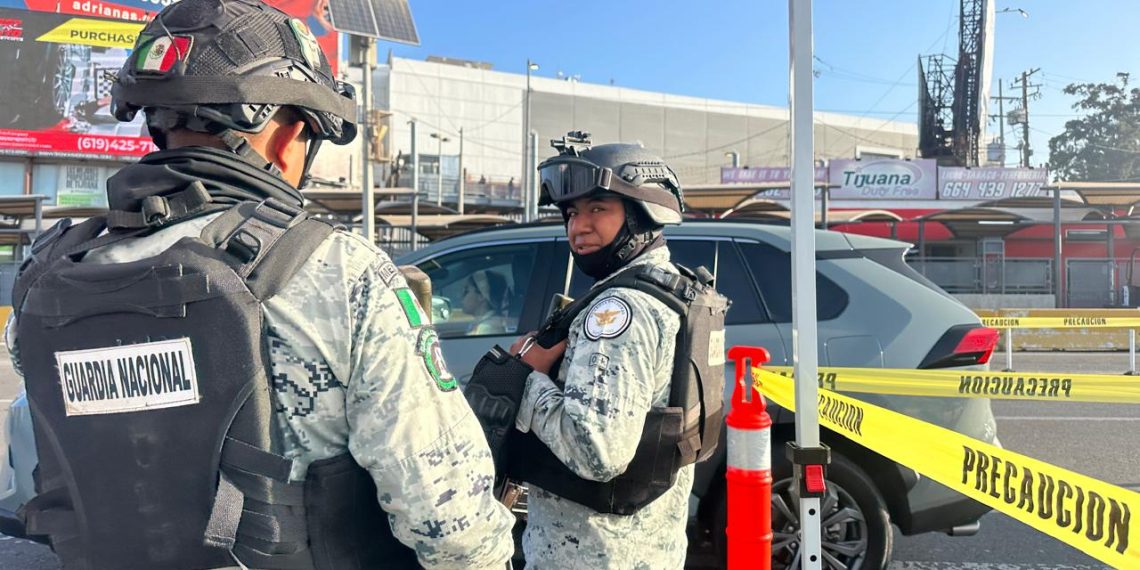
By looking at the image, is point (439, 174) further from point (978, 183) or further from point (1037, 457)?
point (1037, 457)

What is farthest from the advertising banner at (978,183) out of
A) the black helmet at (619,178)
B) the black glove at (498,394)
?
the black glove at (498,394)

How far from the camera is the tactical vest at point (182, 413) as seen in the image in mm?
1062

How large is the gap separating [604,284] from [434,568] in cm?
96

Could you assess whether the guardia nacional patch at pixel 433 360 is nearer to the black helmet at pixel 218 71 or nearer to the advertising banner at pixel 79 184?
the black helmet at pixel 218 71

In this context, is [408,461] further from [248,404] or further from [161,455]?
[161,455]

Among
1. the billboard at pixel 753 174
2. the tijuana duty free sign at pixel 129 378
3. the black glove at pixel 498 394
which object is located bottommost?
the black glove at pixel 498 394

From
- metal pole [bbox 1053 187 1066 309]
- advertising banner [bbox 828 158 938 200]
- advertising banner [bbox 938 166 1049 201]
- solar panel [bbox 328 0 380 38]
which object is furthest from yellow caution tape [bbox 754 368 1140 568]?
advertising banner [bbox 938 166 1049 201]

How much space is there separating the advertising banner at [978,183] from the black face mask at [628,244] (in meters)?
33.5

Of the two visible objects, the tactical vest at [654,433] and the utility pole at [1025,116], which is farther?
the utility pole at [1025,116]

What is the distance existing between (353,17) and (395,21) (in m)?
1.70

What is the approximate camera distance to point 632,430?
1820 millimetres

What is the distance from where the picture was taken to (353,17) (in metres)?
20.3

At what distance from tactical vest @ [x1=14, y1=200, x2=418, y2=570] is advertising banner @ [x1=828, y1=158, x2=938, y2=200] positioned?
108ft

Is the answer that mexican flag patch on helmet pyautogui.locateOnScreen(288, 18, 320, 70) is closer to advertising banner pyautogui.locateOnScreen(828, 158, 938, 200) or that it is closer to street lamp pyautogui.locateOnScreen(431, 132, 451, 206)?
advertising banner pyautogui.locateOnScreen(828, 158, 938, 200)
